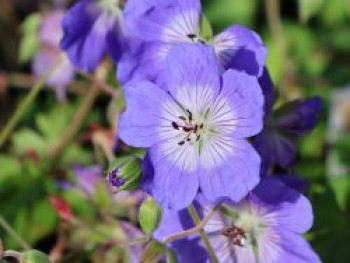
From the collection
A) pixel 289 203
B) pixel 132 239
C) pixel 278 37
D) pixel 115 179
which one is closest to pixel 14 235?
pixel 132 239

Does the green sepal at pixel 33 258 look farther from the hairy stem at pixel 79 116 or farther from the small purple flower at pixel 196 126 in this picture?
the hairy stem at pixel 79 116

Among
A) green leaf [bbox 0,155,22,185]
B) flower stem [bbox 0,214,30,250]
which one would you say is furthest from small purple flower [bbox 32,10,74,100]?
flower stem [bbox 0,214,30,250]

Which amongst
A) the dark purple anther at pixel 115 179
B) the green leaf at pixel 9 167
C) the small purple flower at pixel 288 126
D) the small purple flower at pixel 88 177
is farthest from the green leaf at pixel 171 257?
the green leaf at pixel 9 167

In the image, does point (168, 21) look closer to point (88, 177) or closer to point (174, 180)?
point (174, 180)

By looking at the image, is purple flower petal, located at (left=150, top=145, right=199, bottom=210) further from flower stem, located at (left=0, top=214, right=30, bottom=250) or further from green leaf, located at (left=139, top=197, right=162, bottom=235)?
flower stem, located at (left=0, top=214, right=30, bottom=250)

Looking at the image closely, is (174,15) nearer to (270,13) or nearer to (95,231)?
(95,231)

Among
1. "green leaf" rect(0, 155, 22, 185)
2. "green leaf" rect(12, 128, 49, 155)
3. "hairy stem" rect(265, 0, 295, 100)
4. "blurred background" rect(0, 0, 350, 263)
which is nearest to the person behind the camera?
"blurred background" rect(0, 0, 350, 263)
